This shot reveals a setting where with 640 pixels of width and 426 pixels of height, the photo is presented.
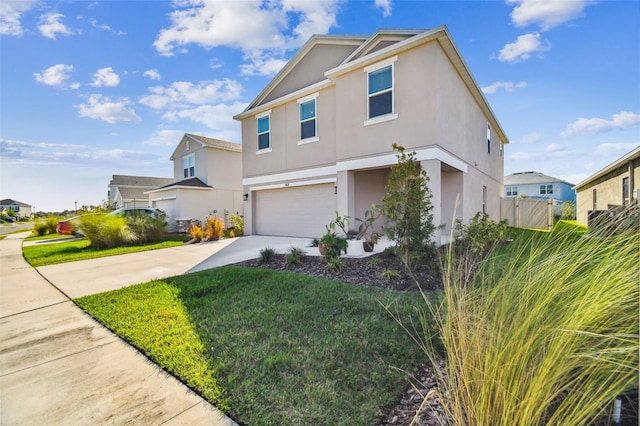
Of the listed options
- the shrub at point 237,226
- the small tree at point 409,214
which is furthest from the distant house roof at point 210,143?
the small tree at point 409,214

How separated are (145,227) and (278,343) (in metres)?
12.9

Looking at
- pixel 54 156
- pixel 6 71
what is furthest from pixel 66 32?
pixel 54 156

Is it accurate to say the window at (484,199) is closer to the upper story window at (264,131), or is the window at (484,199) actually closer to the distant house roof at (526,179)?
the upper story window at (264,131)

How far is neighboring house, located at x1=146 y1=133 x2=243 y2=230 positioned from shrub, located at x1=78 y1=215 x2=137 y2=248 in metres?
5.12

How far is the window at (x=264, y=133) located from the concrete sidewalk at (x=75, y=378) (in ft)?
34.2

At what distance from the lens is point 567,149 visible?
11.7 ft

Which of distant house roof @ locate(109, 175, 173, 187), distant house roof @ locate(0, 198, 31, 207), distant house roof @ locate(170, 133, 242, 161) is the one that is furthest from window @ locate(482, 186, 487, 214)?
distant house roof @ locate(0, 198, 31, 207)

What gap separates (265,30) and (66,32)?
617 cm

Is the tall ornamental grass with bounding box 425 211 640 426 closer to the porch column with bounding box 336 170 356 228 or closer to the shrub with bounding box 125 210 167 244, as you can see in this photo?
the porch column with bounding box 336 170 356 228

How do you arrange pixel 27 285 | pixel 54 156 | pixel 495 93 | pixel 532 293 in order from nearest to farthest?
pixel 532 293
pixel 27 285
pixel 495 93
pixel 54 156

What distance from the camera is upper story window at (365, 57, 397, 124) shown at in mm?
9453

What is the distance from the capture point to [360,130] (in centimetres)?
1012

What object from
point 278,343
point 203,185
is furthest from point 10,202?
point 278,343

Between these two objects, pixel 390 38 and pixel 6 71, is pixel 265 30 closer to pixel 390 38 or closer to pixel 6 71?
pixel 390 38
